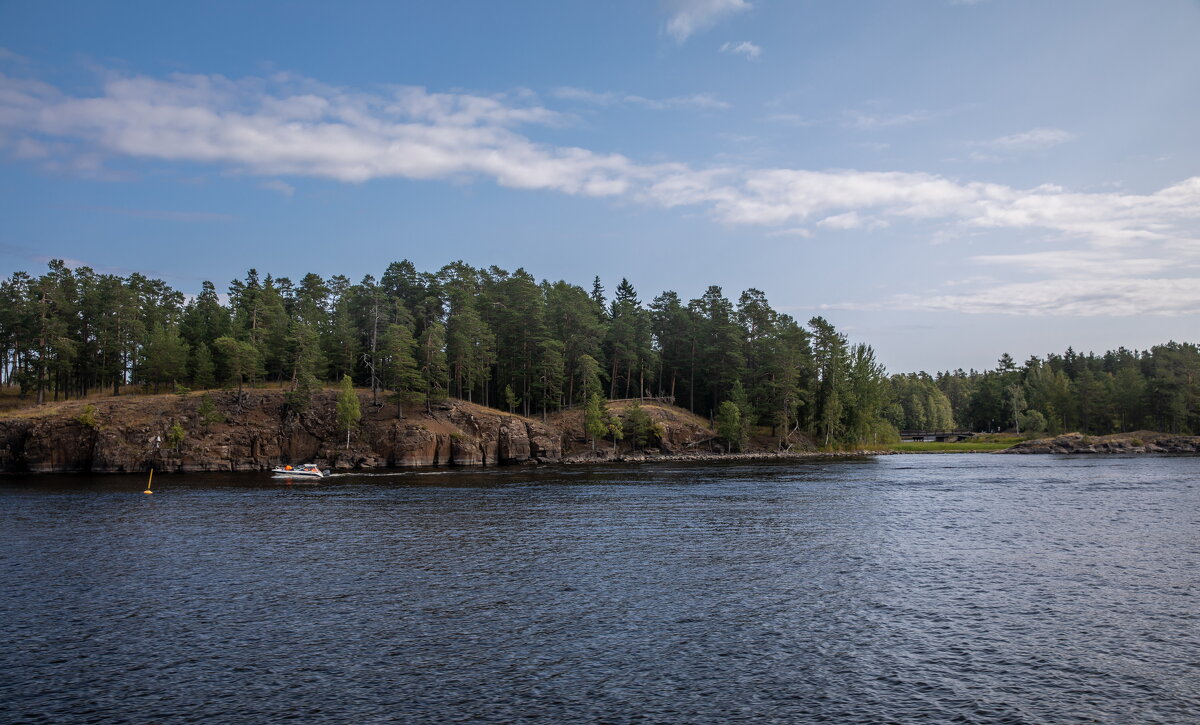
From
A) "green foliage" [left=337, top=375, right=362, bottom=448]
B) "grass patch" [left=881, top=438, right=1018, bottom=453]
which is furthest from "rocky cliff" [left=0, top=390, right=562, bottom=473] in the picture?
"grass patch" [left=881, top=438, right=1018, bottom=453]

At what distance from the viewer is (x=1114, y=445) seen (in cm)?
15562

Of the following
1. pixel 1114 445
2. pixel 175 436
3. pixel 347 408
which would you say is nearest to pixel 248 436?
pixel 175 436

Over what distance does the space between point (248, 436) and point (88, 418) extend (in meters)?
22.2

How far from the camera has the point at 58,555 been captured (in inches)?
1612

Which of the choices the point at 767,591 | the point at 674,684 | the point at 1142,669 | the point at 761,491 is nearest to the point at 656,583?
the point at 767,591

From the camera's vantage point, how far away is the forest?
123m

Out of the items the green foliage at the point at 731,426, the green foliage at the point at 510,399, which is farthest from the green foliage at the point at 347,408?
the green foliage at the point at 731,426

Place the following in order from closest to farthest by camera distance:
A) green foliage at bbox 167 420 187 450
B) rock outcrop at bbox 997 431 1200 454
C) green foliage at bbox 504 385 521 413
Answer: green foliage at bbox 167 420 187 450 < green foliage at bbox 504 385 521 413 < rock outcrop at bbox 997 431 1200 454

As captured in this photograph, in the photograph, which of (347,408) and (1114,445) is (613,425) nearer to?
(347,408)

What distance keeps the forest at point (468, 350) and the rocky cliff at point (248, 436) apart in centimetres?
433

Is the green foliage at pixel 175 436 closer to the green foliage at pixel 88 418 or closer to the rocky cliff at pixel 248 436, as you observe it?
the rocky cliff at pixel 248 436

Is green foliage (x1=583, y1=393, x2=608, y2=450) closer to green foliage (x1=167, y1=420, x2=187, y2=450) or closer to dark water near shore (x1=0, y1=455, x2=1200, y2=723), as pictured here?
green foliage (x1=167, y1=420, x2=187, y2=450)

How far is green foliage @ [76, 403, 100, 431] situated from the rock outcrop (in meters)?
176

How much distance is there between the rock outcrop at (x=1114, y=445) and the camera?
15038 cm
